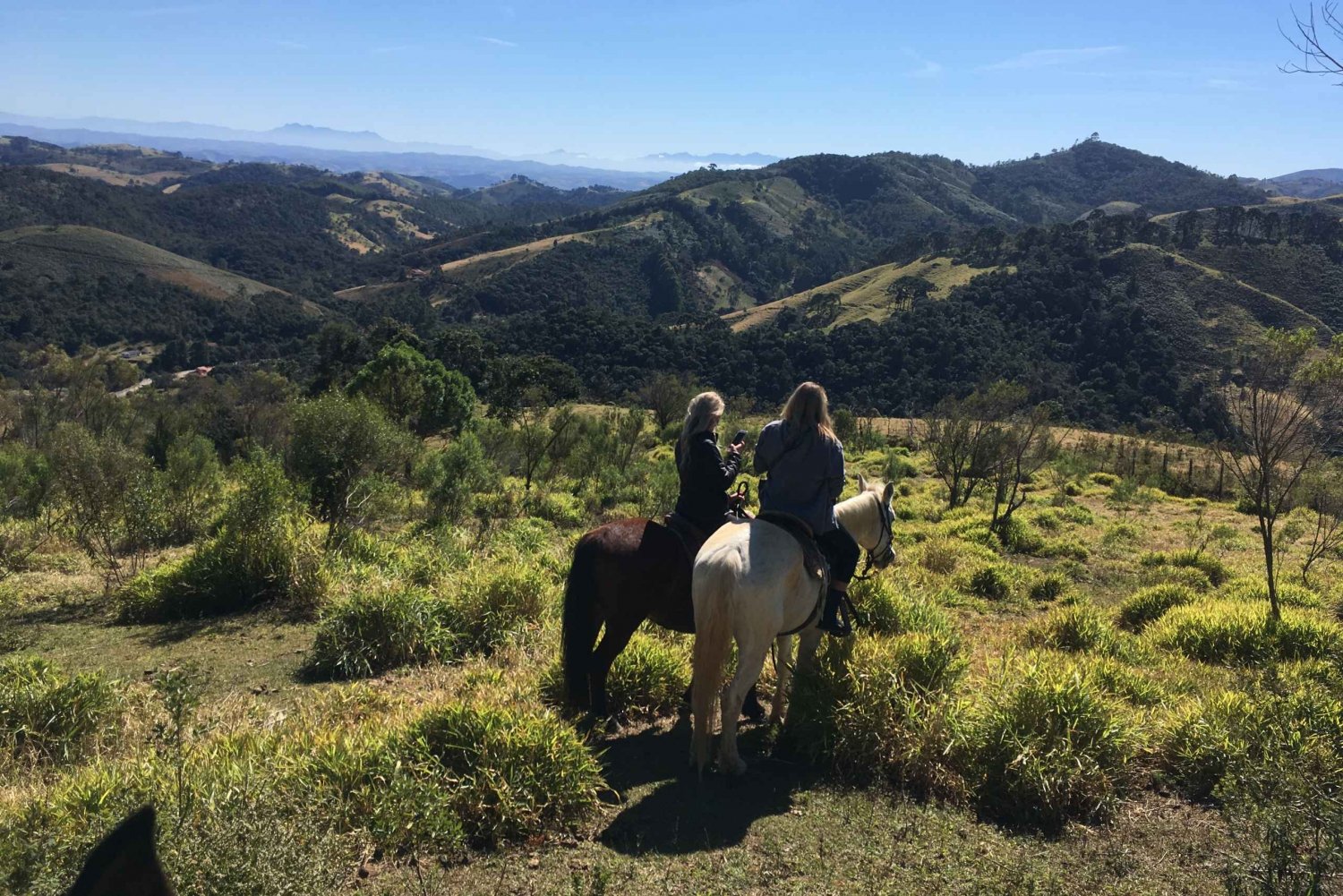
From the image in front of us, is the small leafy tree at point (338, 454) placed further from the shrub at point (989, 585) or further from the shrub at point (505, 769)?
the shrub at point (989, 585)

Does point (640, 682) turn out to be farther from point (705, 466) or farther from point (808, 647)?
point (705, 466)

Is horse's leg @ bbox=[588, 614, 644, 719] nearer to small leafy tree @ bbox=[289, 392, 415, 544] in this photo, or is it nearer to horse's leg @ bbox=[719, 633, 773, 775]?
horse's leg @ bbox=[719, 633, 773, 775]

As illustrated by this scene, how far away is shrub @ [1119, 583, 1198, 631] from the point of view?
31.4 feet

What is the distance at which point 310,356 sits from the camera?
271ft

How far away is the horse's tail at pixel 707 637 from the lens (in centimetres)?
483

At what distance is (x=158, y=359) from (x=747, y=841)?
4150 inches

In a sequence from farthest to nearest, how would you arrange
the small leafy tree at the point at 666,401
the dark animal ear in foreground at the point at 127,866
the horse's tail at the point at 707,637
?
the small leafy tree at the point at 666,401
the horse's tail at the point at 707,637
the dark animal ear in foreground at the point at 127,866

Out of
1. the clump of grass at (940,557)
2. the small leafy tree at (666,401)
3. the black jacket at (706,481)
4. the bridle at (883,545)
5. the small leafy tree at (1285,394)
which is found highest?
the small leafy tree at (1285,394)

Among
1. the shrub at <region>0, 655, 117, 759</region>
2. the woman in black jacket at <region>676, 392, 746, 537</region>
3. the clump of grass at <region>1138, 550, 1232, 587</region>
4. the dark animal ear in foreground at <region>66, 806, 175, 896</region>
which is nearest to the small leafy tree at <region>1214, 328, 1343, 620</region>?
the clump of grass at <region>1138, 550, 1232, 587</region>

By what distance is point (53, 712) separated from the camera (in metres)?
5.54

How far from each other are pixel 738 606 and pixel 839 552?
1.03 meters

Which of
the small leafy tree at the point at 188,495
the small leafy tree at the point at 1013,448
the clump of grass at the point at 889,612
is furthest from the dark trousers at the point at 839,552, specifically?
the small leafy tree at the point at 1013,448

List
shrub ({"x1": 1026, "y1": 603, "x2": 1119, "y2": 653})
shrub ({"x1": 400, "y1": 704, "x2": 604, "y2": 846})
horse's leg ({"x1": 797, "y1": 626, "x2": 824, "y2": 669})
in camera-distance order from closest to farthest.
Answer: shrub ({"x1": 400, "y1": 704, "x2": 604, "y2": 846}), horse's leg ({"x1": 797, "y1": 626, "x2": 824, "y2": 669}), shrub ({"x1": 1026, "y1": 603, "x2": 1119, "y2": 653})

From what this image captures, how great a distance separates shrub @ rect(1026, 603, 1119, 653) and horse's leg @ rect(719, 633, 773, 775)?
4483 mm
